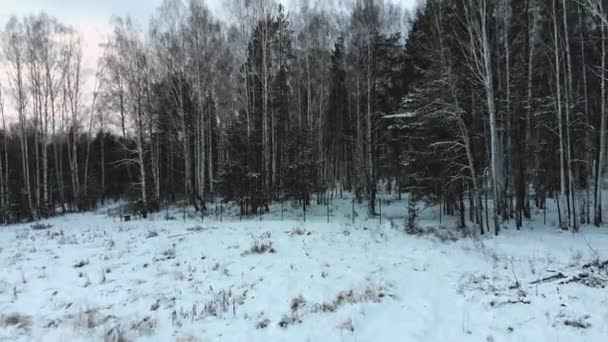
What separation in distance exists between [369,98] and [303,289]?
1251 centimetres

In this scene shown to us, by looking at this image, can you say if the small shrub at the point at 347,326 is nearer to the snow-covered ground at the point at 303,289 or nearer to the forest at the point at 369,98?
the snow-covered ground at the point at 303,289

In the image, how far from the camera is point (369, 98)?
57.6ft

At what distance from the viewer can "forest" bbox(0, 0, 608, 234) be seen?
13688mm

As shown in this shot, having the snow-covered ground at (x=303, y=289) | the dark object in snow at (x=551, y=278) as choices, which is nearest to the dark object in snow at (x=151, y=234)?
the snow-covered ground at (x=303, y=289)

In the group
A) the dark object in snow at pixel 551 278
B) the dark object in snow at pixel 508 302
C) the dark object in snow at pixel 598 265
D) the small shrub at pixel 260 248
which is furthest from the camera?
the small shrub at pixel 260 248

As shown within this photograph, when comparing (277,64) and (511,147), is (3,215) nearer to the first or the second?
(277,64)

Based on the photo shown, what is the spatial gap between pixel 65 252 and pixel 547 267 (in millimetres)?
11571

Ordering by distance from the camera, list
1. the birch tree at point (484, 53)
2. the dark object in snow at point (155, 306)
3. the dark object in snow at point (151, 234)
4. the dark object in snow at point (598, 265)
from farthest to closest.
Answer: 1. the birch tree at point (484, 53)
2. the dark object in snow at point (151, 234)
3. the dark object in snow at point (598, 265)
4. the dark object in snow at point (155, 306)

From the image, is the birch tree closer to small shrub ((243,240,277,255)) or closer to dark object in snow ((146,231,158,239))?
small shrub ((243,240,277,255))

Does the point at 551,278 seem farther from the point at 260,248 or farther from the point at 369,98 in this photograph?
the point at 369,98

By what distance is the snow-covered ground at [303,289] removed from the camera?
5133 millimetres

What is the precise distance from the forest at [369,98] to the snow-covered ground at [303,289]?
433cm

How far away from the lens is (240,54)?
71.5 feet

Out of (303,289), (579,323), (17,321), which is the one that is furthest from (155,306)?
(579,323)
